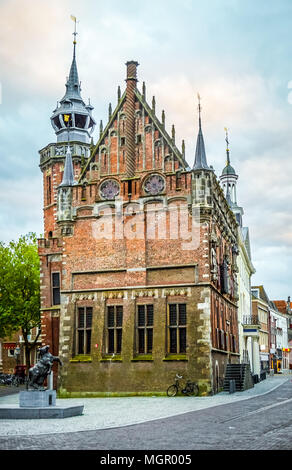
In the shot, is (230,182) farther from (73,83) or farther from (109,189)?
(109,189)

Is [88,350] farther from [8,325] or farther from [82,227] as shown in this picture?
[8,325]

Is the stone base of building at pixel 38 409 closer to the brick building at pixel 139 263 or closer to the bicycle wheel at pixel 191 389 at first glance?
the bicycle wheel at pixel 191 389

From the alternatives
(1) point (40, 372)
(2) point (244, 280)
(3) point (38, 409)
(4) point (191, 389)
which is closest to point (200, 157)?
(4) point (191, 389)

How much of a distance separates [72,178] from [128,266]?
703cm

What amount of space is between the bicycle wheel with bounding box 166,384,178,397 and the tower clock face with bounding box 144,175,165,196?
35.5 ft

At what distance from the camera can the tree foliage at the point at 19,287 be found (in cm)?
5084

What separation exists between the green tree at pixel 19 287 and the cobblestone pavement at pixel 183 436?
32525 mm

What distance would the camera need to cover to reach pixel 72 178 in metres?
38.1

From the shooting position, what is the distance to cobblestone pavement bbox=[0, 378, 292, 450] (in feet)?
43.0

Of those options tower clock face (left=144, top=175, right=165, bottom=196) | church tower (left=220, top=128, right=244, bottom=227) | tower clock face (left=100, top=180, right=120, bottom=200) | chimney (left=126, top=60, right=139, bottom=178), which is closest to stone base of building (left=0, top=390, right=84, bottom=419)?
tower clock face (left=144, top=175, right=165, bottom=196)

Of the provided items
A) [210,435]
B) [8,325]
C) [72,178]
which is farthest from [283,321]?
[210,435]

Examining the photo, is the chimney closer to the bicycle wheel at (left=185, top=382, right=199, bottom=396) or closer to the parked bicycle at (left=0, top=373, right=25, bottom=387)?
the bicycle wheel at (left=185, top=382, right=199, bottom=396)

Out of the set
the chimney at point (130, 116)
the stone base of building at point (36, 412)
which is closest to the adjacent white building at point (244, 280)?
the chimney at point (130, 116)
